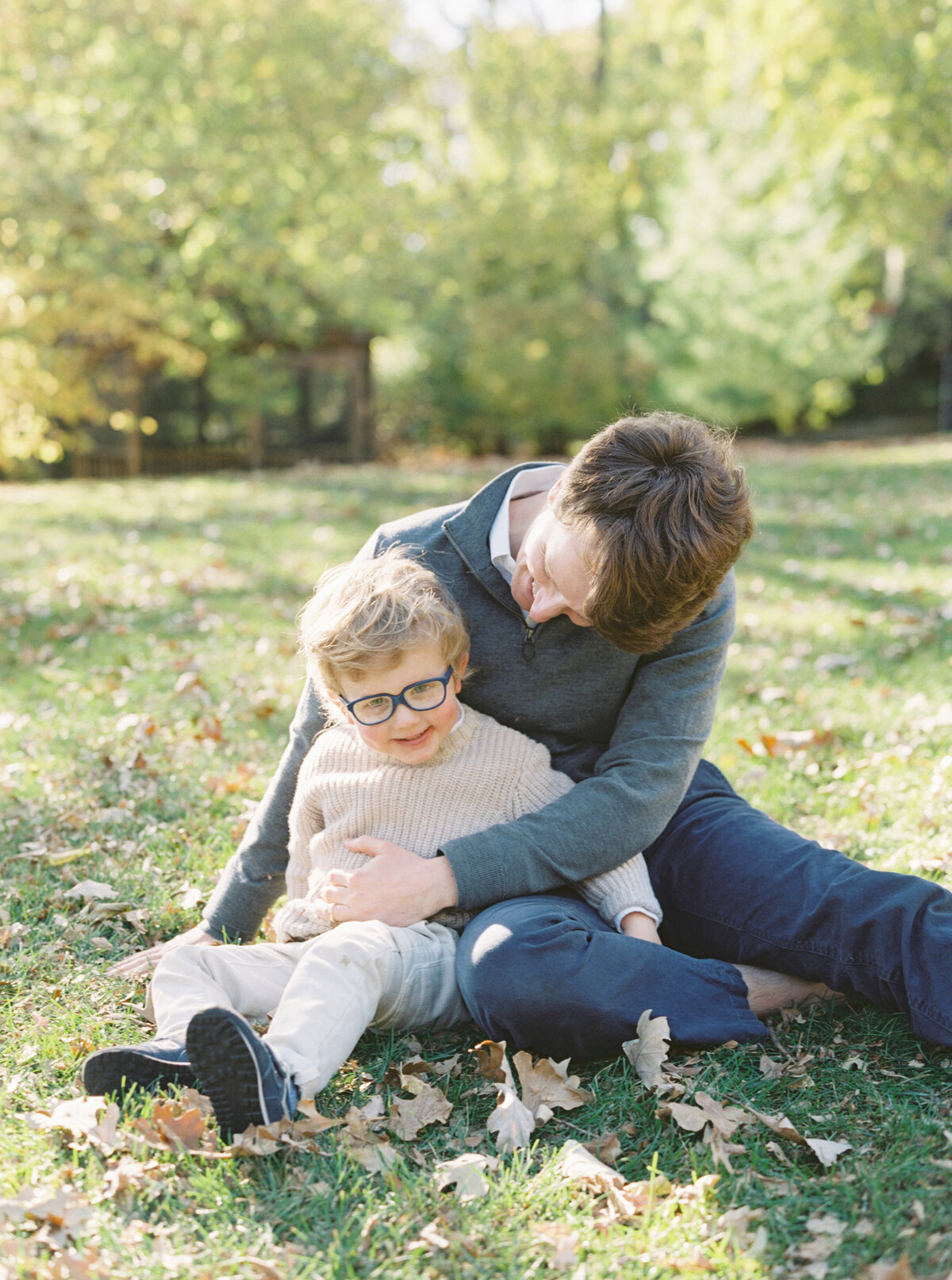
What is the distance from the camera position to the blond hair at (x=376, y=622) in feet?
8.68

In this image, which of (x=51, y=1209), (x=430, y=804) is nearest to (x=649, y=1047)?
(x=430, y=804)

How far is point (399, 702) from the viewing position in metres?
2.70

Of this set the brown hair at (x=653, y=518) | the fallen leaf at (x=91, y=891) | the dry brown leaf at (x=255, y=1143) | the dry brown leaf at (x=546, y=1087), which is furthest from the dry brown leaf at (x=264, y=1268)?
the fallen leaf at (x=91, y=891)

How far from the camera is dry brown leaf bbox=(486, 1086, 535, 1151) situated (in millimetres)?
2293

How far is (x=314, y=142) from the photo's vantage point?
57.4ft

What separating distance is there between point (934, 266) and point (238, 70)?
13.4m

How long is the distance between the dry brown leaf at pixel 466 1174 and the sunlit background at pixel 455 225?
9753 mm

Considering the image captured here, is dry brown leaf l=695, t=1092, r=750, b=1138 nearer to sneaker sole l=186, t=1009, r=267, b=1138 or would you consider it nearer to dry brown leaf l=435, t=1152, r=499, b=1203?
dry brown leaf l=435, t=1152, r=499, b=1203

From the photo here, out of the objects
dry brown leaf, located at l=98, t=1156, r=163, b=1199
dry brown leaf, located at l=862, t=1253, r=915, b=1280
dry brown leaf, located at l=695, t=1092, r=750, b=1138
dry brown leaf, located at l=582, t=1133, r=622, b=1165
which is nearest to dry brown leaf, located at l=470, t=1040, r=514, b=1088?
dry brown leaf, located at l=582, t=1133, r=622, b=1165

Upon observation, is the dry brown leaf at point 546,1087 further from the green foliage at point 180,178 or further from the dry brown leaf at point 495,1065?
the green foliage at point 180,178

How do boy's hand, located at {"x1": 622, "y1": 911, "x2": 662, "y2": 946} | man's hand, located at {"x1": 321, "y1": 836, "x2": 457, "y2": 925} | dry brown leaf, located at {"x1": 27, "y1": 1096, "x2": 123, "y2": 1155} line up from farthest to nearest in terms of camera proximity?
boy's hand, located at {"x1": 622, "y1": 911, "x2": 662, "y2": 946}
man's hand, located at {"x1": 321, "y1": 836, "x2": 457, "y2": 925}
dry brown leaf, located at {"x1": 27, "y1": 1096, "x2": 123, "y2": 1155}

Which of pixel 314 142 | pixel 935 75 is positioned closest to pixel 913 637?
pixel 935 75

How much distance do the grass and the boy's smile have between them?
0.69 meters

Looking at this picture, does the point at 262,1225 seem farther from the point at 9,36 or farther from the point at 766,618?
the point at 9,36
